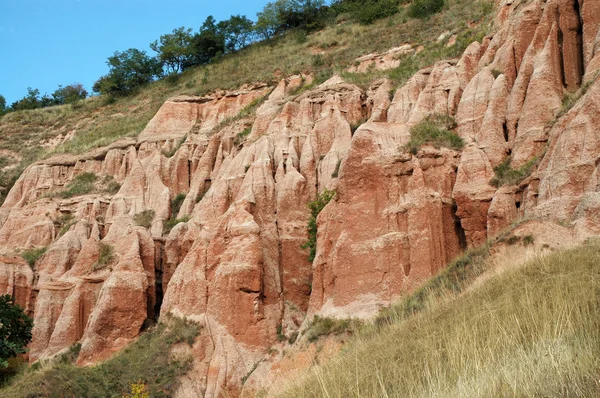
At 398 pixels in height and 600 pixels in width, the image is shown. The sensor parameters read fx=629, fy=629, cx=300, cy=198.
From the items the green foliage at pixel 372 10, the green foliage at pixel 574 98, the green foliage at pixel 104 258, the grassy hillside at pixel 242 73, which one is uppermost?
the green foliage at pixel 372 10

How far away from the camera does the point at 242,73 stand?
56.8m

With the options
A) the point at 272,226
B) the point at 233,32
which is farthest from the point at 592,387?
the point at 233,32

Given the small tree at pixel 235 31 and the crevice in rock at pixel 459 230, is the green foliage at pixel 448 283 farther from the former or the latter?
the small tree at pixel 235 31

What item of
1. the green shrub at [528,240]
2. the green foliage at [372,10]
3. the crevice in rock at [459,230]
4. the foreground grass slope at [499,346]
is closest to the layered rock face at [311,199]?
the crevice in rock at [459,230]

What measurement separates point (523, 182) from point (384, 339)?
31.6 ft

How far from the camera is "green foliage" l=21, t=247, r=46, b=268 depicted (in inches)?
1451

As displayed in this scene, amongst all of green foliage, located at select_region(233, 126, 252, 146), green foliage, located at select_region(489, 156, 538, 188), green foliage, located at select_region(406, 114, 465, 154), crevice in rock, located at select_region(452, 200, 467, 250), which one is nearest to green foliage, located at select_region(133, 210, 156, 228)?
green foliage, located at select_region(233, 126, 252, 146)

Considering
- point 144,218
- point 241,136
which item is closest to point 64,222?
point 144,218

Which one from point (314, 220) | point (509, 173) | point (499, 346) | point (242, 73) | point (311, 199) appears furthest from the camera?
point (242, 73)

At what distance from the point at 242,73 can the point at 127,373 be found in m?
36.3

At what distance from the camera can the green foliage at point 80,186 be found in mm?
42344

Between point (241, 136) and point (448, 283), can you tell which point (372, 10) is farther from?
point (448, 283)

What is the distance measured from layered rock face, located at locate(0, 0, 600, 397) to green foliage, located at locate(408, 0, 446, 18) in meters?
19.2

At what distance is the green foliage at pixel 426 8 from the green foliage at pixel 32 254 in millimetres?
35542
